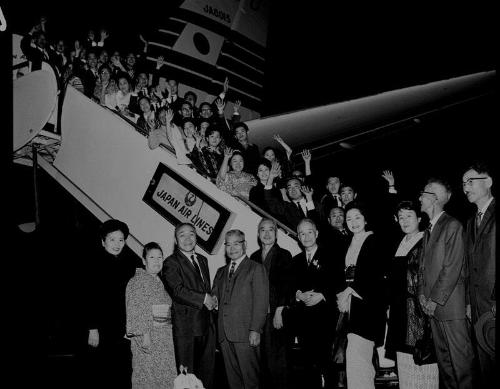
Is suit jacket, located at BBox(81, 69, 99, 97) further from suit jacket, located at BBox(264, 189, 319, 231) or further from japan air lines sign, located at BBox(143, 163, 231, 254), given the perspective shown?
suit jacket, located at BBox(264, 189, 319, 231)

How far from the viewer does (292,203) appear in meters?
4.64

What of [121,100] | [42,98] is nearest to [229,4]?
[121,100]

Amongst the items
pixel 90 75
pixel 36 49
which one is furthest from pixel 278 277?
pixel 36 49

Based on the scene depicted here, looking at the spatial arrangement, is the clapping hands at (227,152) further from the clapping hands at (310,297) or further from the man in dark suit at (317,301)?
the clapping hands at (310,297)

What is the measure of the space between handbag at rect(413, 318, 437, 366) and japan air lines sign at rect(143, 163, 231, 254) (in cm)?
227

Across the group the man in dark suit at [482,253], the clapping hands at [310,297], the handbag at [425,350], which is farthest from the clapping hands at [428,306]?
the clapping hands at [310,297]

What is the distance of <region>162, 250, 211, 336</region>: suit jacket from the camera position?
3303 millimetres

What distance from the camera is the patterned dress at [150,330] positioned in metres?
Result: 3.06

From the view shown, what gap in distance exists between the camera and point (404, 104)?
35.0ft

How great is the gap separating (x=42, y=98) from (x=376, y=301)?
4500mm

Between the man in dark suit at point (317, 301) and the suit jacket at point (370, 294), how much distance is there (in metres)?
0.17

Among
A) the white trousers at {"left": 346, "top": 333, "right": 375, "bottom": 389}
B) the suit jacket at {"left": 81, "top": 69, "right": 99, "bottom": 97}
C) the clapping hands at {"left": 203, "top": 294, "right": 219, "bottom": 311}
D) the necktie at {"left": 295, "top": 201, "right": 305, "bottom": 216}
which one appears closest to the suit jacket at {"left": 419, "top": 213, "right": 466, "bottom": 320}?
the white trousers at {"left": 346, "top": 333, "right": 375, "bottom": 389}

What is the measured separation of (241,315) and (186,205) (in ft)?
5.93

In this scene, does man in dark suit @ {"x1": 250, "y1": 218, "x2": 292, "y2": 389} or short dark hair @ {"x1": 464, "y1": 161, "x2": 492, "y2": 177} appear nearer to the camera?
short dark hair @ {"x1": 464, "y1": 161, "x2": 492, "y2": 177}
